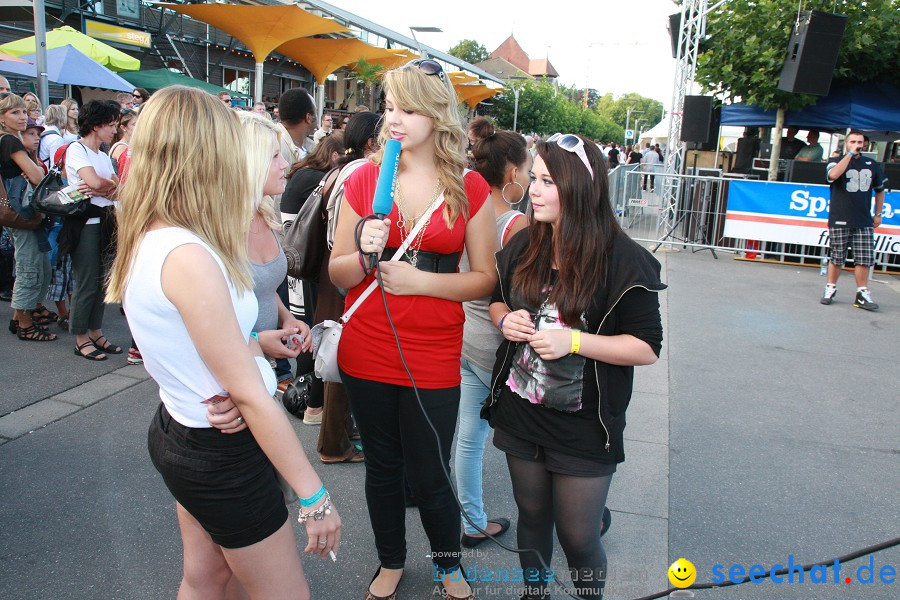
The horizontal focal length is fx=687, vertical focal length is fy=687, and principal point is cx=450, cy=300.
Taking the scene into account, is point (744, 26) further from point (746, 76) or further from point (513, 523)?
point (513, 523)

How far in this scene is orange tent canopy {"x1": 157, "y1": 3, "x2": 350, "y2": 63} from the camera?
51.4 ft

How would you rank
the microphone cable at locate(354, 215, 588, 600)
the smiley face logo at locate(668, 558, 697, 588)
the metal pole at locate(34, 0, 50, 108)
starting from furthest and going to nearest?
1. the metal pole at locate(34, 0, 50, 108)
2. the microphone cable at locate(354, 215, 588, 600)
3. the smiley face logo at locate(668, 558, 697, 588)

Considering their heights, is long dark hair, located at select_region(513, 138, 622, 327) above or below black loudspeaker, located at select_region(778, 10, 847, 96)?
below

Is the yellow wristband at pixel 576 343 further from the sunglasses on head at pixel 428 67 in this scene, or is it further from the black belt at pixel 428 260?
the sunglasses on head at pixel 428 67

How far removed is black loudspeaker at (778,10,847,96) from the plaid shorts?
3708 mm

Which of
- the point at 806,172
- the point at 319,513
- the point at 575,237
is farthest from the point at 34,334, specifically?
the point at 806,172

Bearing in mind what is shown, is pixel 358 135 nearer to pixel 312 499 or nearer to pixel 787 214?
pixel 312 499

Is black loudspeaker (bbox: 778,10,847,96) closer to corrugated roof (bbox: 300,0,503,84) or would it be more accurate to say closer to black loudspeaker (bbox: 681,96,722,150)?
black loudspeaker (bbox: 681,96,722,150)

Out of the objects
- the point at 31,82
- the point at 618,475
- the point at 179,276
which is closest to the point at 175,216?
the point at 179,276

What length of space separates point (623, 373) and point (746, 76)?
11523 mm

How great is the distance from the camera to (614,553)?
10.5ft

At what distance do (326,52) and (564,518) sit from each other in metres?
21.6

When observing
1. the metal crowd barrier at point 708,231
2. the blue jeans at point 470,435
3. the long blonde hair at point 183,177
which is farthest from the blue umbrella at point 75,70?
the long blonde hair at point 183,177

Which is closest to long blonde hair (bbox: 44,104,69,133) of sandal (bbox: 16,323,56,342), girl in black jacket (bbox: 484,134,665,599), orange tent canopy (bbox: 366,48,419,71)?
sandal (bbox: 16,323,56,342)
